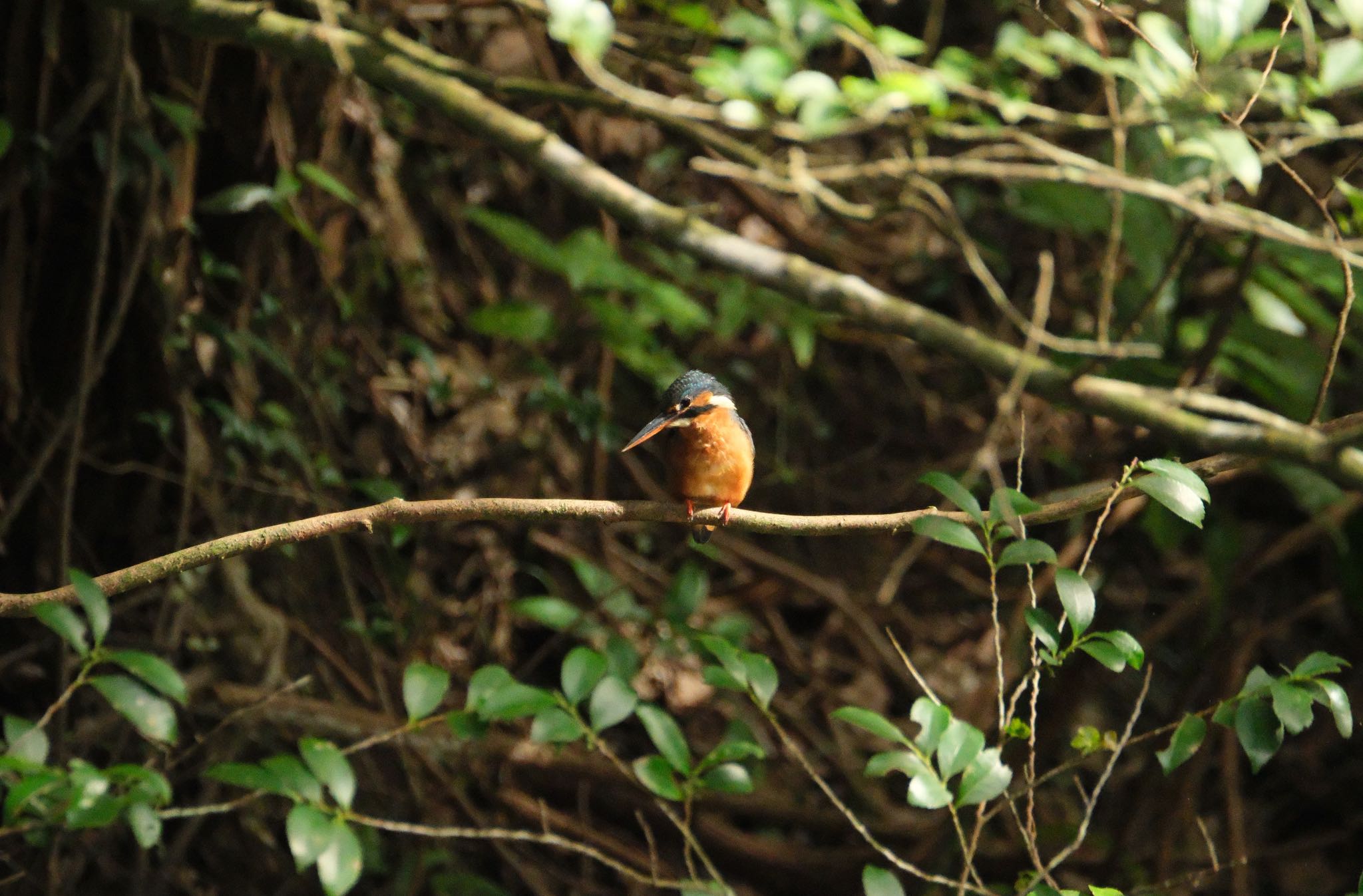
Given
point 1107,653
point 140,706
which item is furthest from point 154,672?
point 1107,653

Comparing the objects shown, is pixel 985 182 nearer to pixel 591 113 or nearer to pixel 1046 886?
pixel 591 113

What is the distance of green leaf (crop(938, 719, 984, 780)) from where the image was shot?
5.87ft

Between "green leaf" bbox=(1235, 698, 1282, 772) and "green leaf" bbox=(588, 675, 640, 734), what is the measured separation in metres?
0.99

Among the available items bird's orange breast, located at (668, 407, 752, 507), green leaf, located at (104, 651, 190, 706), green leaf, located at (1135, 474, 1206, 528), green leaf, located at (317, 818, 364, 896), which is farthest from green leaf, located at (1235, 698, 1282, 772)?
green leaf, located at (104, 651, 190, 706)

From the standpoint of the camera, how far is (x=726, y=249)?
6.07ft

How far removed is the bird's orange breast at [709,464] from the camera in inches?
94.9

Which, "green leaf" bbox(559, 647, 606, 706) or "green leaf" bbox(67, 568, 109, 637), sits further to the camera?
"green leaf" bbox(559, 647, 606, 706)

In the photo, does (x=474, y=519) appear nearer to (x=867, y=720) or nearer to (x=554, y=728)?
(x=554, y=728)

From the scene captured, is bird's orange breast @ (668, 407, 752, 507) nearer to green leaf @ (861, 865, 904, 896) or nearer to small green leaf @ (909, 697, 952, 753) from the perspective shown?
small green leaf @ (909, 697, 952, 753)

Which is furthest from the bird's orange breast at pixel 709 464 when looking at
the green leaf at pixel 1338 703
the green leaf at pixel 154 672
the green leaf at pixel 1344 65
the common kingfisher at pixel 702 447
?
the green leaf at pixel 1344 65

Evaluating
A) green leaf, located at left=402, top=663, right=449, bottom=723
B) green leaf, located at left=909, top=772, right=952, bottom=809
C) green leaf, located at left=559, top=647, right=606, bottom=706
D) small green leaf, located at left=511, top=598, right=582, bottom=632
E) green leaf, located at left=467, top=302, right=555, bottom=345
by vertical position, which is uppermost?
green leaf, located at left=909, top=772, right=952, bottom=809

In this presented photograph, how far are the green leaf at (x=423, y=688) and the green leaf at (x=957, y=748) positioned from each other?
903 millimetres

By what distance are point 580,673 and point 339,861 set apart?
0.52m

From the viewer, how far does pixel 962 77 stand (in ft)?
9.19
